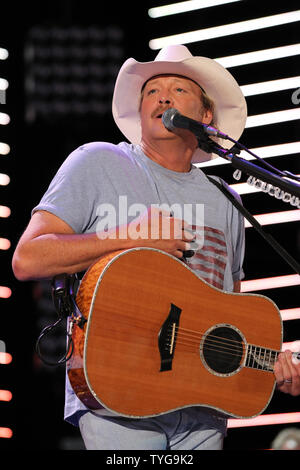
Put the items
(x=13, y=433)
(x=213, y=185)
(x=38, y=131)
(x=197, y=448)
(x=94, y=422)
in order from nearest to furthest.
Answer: (x=94, y=422)
(x=197, y=448)
(x=213, y=185)
(x=13, y=433)
(x=38, y=131)

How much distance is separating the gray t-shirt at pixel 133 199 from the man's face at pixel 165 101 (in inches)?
5.5

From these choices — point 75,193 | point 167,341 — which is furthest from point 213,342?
point 75,193

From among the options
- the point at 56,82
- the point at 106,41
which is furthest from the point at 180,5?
the point at 56,82

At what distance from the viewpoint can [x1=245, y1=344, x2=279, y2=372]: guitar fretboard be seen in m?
2.98

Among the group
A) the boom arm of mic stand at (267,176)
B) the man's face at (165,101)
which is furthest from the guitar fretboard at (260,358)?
the man's face at (165,101)

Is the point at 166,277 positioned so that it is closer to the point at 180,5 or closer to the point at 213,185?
the point at 213,185

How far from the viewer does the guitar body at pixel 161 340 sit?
2.55 m

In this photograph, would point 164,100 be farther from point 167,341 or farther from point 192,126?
point 167,341

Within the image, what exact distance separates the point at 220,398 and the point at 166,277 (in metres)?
0.54

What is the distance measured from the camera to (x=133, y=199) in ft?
10.1

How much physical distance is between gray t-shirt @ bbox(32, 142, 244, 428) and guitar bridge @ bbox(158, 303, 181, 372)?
1.22 feet

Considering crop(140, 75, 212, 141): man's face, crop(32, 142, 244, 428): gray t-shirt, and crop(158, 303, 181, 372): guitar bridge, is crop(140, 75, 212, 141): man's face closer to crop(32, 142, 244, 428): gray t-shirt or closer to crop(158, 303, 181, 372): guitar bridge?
crop(32, 142, 244, 428): gray t-shirt

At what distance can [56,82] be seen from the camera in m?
4.27

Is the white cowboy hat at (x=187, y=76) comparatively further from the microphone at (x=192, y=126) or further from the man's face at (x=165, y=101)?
the microphone at (x=192, y=126)
